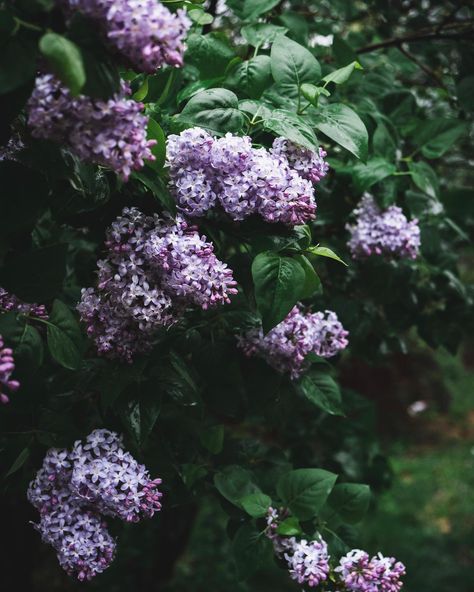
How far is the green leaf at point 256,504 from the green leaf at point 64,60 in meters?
1.11

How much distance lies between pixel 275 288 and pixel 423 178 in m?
0.99

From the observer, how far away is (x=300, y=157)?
1.52 metres

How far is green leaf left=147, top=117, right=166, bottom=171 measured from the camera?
135 centimetres

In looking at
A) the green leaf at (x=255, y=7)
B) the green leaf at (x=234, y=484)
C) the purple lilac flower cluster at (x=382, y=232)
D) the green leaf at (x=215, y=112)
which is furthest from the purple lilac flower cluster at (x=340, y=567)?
the green leaf at (x=255, y=7)

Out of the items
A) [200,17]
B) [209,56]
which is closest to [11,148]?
[209,56]

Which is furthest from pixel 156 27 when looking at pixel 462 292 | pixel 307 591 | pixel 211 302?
pixel 462 292

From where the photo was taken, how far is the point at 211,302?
1.41 meters

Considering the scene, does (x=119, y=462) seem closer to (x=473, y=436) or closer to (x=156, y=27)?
(x=156, y=27)

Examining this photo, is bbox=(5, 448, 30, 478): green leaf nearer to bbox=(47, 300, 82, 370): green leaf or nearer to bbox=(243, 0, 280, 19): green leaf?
bbox=(47, 300, 82, 370): green leaf

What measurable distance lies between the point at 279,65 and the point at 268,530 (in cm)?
116

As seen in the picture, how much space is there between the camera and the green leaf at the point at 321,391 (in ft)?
6.11

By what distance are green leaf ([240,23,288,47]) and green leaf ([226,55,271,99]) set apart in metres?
0.25

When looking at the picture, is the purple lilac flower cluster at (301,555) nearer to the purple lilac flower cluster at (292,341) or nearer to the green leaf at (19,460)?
the purple lilac flower cluster at (292,341)

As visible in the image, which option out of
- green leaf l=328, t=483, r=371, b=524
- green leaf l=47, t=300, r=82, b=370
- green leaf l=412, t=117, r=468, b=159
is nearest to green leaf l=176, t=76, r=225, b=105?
green leaf l=47, t=300, r=82, b=370
